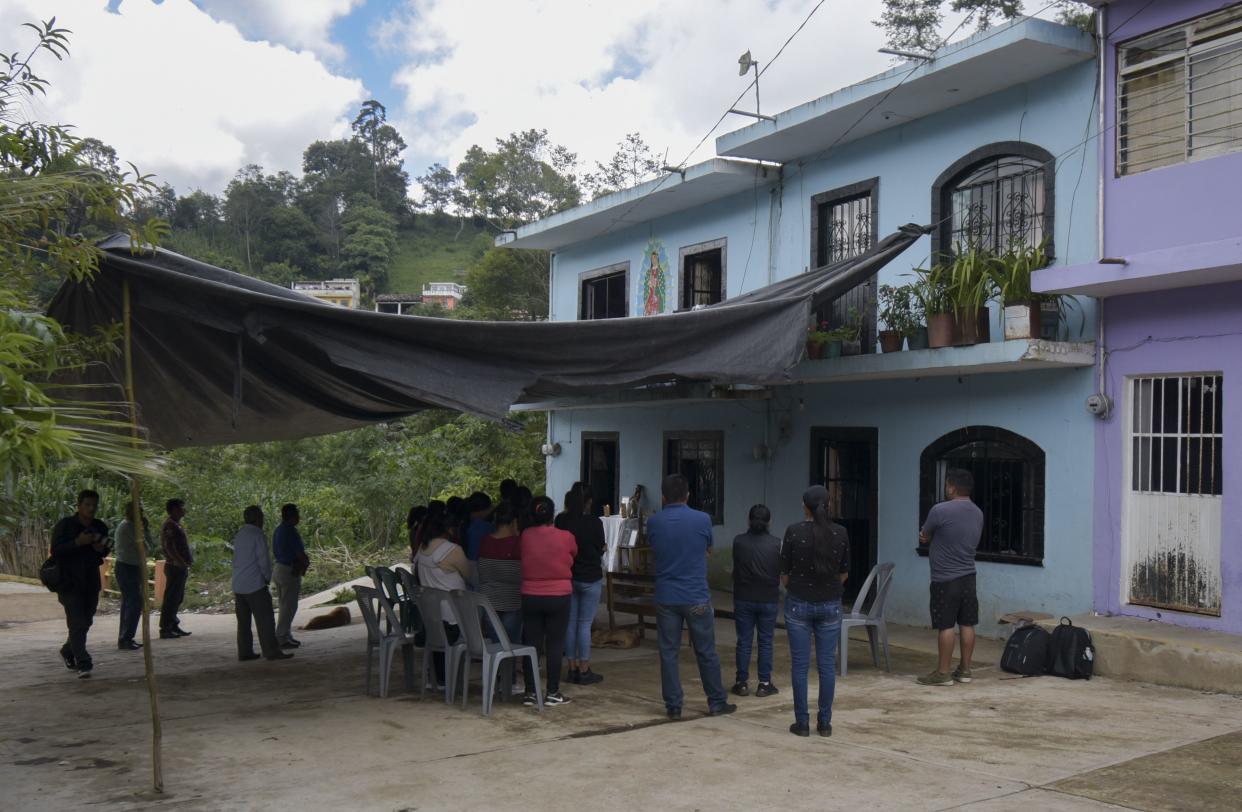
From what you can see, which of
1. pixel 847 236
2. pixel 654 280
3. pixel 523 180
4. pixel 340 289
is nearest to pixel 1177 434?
pixel 847 236

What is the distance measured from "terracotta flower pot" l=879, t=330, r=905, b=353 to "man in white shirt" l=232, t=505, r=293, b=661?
6.48 meters

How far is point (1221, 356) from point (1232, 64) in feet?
8.08

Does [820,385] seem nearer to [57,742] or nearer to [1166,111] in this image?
[1166,111]

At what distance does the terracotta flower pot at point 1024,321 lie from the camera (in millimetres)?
9672

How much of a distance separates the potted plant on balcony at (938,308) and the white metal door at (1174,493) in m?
1.70

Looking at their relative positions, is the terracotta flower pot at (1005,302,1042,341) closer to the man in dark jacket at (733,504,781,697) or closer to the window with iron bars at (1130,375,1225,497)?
the window with iron bars at (1130,375,1225,497)

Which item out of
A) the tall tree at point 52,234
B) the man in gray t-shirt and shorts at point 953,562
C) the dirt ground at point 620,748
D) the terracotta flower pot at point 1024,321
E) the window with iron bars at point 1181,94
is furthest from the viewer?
the terracotta flower pot at point 1024,321

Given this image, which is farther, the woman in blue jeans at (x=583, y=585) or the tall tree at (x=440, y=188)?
the tall tree at (x=440, y=188)

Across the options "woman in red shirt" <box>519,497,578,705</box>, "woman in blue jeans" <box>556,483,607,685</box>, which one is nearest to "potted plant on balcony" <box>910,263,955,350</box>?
"woman in blue jeans" <box>556,483,607,685</box>

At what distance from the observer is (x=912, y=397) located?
11.9 m

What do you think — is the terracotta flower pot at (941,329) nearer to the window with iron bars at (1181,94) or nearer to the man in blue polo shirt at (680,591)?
the window with iron bars at (1181,94)

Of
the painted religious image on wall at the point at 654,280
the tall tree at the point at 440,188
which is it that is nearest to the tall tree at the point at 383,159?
the tall tree at the point at 440,188

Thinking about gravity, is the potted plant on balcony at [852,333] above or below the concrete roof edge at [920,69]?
below

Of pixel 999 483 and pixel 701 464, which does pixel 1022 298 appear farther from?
pixel 701 464
